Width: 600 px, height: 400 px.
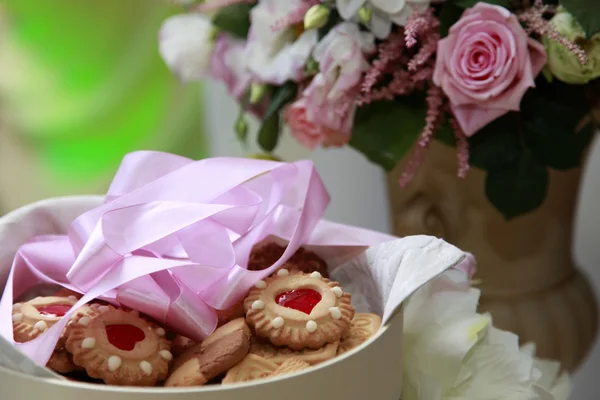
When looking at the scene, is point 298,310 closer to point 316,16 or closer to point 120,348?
point 120,348

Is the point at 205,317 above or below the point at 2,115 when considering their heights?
above

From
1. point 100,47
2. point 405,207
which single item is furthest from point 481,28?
point 100,47

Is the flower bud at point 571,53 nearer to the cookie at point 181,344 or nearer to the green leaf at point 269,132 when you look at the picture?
the green leaf at point 269,132

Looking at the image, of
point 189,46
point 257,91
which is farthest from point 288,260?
point 189,46

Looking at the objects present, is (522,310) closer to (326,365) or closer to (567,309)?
(567,309)

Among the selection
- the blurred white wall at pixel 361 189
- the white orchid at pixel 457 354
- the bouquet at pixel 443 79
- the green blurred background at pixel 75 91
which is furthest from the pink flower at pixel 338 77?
the green blurred background at pixel 75 91

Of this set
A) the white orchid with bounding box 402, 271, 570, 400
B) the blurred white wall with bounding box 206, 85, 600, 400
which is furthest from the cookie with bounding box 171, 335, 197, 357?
the blurred white wall with bounding box 206, 85, 600, 400
